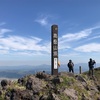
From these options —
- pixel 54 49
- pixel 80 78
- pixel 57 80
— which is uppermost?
pixel 54 49

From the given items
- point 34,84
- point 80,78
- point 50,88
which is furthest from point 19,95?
point 80,78

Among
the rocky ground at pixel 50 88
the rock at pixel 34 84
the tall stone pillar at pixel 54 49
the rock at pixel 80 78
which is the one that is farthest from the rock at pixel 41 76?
the rock at pixel 80 78

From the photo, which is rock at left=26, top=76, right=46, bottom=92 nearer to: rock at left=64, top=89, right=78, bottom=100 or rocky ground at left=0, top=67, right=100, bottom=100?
rocky ground at left=0, top=67, right=100, bottom=100

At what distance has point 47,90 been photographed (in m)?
30.2

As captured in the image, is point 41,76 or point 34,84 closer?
point 34,84

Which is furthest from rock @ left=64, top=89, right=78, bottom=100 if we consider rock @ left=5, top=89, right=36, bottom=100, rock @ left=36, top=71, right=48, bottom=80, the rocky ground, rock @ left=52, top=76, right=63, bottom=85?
rock @ left=36, top=71, right=48, bottom=80

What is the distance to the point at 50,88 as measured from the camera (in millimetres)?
30641

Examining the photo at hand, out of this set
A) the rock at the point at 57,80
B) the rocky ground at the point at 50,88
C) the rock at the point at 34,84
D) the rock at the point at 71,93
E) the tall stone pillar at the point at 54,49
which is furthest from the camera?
the tall stone pillar at the point at 54,49

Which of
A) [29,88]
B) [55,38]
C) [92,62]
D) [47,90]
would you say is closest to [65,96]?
[47,90]

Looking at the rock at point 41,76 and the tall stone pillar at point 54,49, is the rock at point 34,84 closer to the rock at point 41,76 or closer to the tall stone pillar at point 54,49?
the rock at point 41,76

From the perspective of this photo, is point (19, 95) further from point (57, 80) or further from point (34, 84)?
point (57, 80)

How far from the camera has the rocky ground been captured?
2878 cm

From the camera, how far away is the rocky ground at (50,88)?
2878 centimetres

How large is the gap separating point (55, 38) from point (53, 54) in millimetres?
2219
